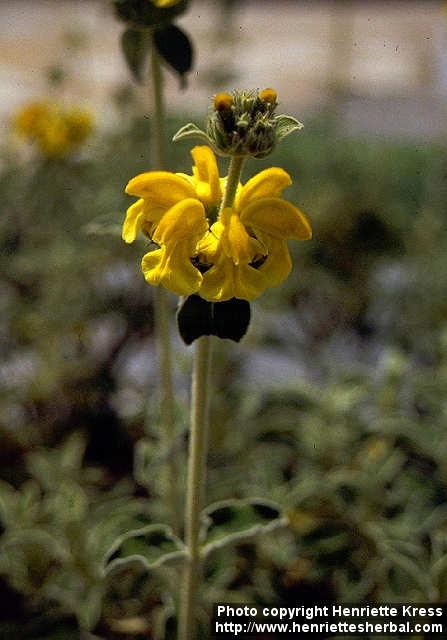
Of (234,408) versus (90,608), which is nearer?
(90,608)

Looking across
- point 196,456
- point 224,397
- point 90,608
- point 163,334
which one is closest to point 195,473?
point 196,456

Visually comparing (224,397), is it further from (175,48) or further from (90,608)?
(175,48)

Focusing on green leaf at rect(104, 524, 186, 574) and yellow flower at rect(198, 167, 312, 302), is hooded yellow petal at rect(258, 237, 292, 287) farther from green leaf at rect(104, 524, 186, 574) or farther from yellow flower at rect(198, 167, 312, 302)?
green leaf at rect(104, 524, 186, 574)

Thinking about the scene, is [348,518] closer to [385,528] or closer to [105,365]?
[385,528]

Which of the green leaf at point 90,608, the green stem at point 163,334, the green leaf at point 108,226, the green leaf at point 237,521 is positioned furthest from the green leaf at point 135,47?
the green leaf at point 90,608

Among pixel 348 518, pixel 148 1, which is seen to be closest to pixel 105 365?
pixel 348 518
